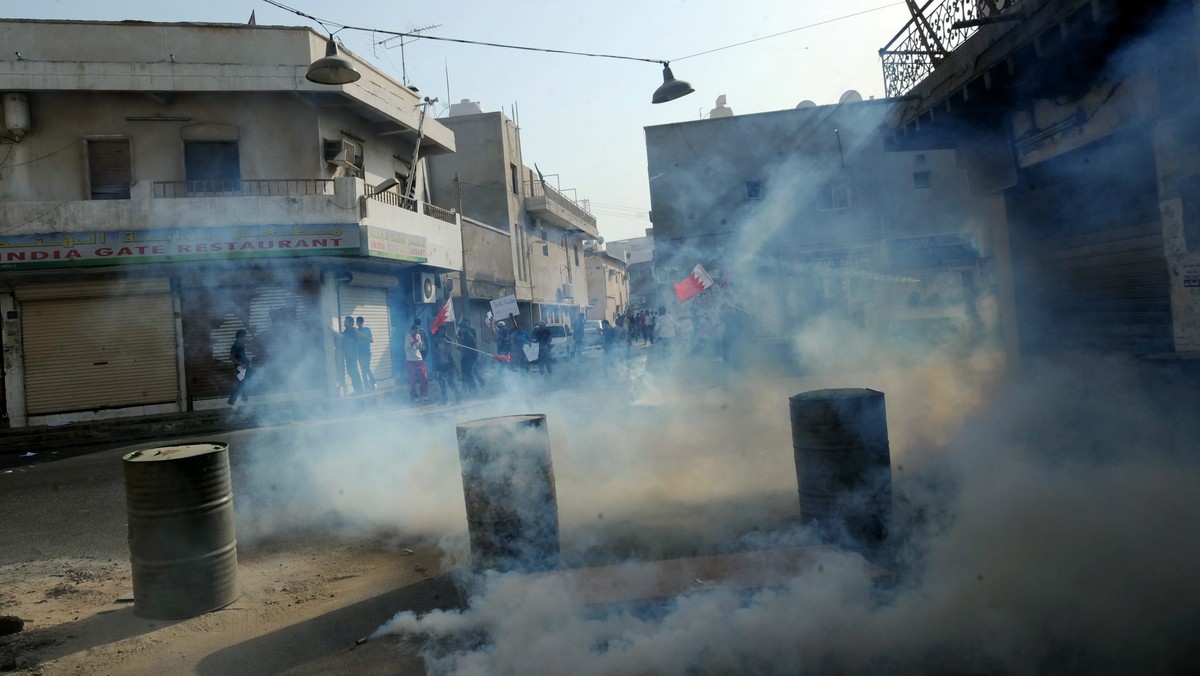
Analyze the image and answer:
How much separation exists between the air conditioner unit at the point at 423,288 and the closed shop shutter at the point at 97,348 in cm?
576

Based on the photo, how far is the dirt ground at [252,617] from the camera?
10.8 feet

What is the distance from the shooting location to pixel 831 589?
10.9 feet

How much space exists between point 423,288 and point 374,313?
228 cm

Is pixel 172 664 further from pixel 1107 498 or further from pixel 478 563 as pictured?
pixel 1107 498

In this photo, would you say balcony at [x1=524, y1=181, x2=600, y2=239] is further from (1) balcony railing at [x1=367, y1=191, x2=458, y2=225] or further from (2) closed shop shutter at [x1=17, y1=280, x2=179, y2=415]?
(2) closed shop shutter at [x1=17, y1=280, x2=179, y2=415]

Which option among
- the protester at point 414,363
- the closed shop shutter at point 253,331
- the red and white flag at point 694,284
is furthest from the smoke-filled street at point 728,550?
the closed shop shutter at point 253,331

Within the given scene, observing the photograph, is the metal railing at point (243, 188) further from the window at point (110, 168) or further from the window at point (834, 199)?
the window at point (834, 199)

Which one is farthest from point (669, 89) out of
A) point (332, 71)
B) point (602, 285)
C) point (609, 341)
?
point (602, 285)

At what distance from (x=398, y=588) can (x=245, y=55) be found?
14.1 meters

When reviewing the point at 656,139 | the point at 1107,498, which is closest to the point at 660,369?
the point at 656,139

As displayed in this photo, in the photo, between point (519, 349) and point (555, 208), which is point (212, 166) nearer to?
point (519, 349)

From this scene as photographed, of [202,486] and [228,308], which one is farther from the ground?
[228,308]

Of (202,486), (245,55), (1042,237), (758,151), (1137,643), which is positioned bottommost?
(1137,643)

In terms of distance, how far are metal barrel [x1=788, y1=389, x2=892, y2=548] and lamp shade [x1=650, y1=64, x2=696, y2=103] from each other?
21.5 ft
